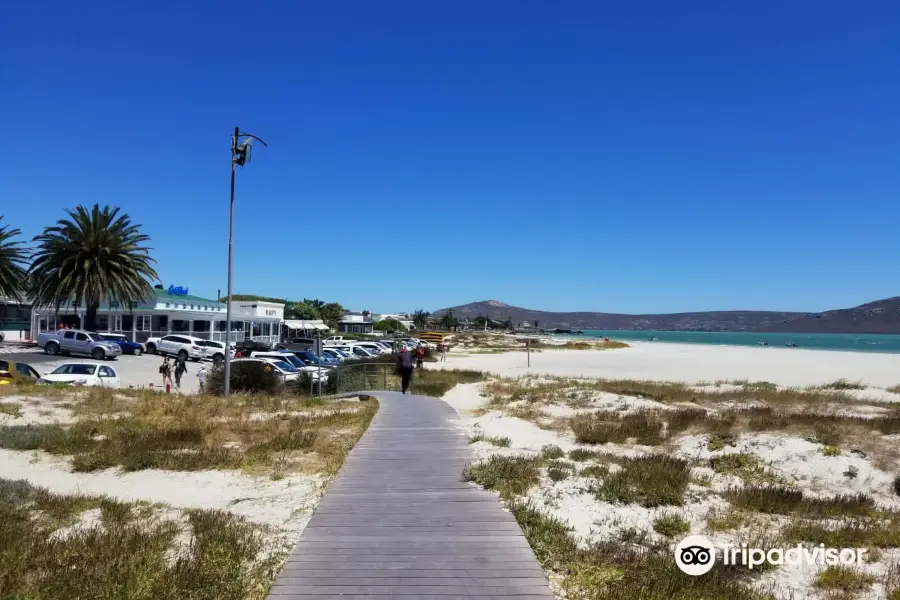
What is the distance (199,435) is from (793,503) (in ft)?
37.7

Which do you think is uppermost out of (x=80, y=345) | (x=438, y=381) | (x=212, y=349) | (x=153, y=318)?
(x=153, y=318)

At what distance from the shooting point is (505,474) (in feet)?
30.0

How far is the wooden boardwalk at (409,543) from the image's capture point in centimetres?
520

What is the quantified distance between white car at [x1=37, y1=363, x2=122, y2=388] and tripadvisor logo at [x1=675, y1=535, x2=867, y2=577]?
23464mm

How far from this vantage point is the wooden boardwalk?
17.1 ft

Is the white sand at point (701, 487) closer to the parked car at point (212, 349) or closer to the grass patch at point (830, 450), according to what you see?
the grass patch at point (830, 450)

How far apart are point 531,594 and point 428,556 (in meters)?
1.21

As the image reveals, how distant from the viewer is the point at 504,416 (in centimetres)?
1784

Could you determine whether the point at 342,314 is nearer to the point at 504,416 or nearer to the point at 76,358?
the point at 76,358

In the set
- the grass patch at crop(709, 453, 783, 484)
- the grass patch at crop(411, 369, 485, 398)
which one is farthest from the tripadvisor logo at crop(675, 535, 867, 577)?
the grass patch at crop(411, 369, 485, 398)

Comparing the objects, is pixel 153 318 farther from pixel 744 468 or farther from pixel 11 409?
pixel 744 468

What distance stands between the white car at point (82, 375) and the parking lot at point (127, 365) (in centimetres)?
386

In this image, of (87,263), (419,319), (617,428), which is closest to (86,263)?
(87,263)

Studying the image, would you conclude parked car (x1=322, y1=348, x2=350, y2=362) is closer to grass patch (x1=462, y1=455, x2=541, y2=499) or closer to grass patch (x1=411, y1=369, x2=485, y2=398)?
grass patch (x1=411, y1=369, x2=485, y2=398)
